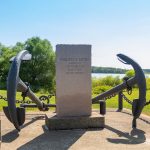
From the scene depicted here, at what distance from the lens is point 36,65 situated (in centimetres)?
4312

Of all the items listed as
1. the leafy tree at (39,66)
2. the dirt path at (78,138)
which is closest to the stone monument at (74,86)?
the dirt path at (78,138)

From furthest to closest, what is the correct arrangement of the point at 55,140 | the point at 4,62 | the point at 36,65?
the point at 4,62, the point at 36,65, the point at 55,140

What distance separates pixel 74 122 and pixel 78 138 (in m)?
1.05

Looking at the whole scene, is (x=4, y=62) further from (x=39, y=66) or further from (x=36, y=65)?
(x=39, y=66)

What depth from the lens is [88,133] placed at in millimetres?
8445

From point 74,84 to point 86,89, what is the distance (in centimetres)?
33

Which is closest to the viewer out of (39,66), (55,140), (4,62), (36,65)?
(55,140)

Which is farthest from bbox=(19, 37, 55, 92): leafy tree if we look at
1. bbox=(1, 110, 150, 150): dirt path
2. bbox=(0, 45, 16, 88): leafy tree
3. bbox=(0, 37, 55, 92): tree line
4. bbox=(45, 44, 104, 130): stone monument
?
bbox=(1, 110, 150, 150): dirt path

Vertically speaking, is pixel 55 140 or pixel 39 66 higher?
pixel 39 66

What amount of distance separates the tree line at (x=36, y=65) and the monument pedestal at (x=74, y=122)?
3032 centimetres

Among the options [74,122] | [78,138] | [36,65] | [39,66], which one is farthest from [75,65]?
[39,66]

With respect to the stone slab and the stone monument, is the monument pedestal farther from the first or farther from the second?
the stone slab

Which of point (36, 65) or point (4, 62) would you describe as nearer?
point (36, 65)

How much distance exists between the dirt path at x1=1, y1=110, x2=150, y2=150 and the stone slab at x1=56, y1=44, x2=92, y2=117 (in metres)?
0.71
